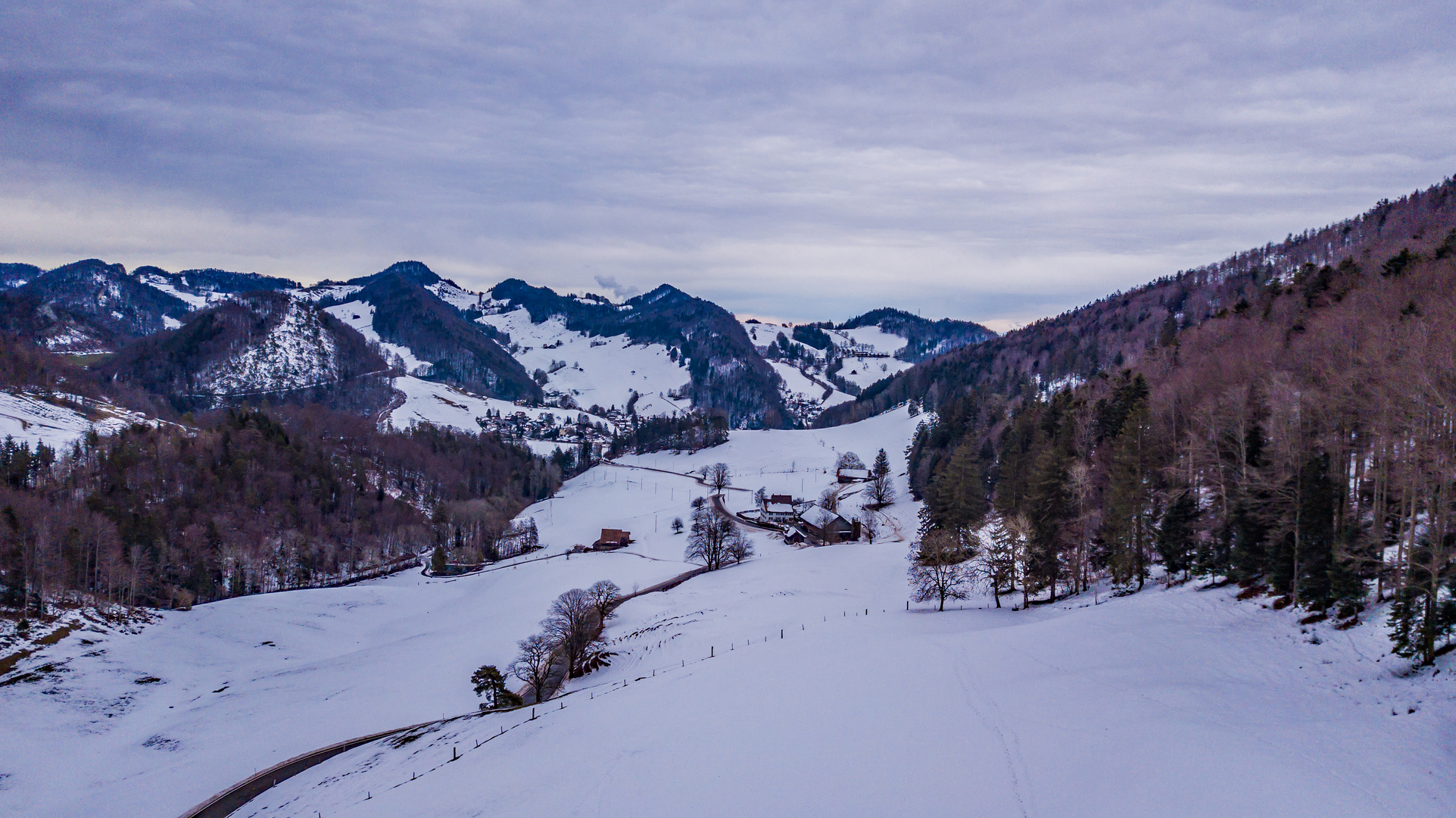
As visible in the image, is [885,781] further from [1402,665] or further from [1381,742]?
[1402,665]

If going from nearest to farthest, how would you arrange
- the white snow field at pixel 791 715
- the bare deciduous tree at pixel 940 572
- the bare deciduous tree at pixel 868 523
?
the white snow field at pixel 791 715
the bare deciduous tree at pixel 940 572
the bare deciduous tree at pixel 868 523

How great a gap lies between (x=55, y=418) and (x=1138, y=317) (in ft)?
728

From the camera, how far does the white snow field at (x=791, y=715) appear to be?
1427 centimetres

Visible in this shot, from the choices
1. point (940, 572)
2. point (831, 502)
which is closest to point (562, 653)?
point (940, 572)

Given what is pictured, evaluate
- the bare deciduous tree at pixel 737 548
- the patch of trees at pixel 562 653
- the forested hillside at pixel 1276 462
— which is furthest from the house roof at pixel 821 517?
the patch of trees at pixel 562 653

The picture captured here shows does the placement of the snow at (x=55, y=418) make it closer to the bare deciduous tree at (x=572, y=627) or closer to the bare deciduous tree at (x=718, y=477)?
the bare deciduous tree at (x=718, y=477)

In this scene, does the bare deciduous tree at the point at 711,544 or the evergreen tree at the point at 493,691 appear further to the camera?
the bare deciduous tree at the point at 711,544

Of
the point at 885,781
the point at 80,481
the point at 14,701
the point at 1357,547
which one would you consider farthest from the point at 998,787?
the point at 80,481

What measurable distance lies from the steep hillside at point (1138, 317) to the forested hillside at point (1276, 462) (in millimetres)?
42288

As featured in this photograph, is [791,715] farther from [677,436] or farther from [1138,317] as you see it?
A: [1138,317]

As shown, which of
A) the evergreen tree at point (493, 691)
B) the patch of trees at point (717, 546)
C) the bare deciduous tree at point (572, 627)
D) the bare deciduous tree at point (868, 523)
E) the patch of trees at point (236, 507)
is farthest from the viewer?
the bare deciduous tree at point (868, 523)

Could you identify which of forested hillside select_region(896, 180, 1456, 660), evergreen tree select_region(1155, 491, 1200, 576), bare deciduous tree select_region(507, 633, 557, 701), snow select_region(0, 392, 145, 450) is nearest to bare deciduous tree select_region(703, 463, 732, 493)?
forested hillside select_region(896, 180, 1456, 660)

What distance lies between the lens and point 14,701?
34844 mm

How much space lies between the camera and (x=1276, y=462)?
23609 mm
